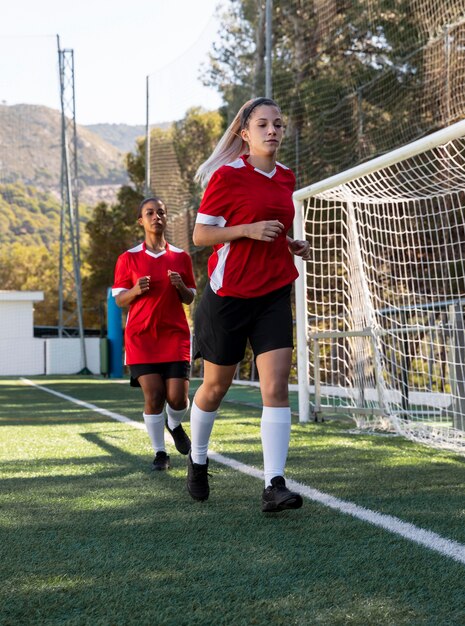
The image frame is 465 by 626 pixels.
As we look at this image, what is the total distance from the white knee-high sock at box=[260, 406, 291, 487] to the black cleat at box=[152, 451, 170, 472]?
1859 mm

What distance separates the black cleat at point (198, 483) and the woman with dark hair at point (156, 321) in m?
1.37

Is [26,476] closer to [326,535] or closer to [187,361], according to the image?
[187,361]

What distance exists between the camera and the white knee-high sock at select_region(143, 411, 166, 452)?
6590mm

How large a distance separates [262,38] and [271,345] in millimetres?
18424

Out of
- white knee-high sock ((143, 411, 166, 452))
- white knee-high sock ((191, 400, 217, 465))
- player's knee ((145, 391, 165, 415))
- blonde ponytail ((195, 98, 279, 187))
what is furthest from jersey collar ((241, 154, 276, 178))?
white knee-high sock ((143, 411, 166, 452))

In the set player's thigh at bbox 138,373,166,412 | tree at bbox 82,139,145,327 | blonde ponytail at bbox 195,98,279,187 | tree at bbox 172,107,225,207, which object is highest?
tree at bbox 82,139,145,327

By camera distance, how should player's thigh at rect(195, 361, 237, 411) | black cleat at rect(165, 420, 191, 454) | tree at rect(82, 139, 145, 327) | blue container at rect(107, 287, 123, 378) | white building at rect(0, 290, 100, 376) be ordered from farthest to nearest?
tree at rect(82, 139, 145, 327)
white building at rect(0, 290, 100, 376)
blue container at rect(107, 287, 123, 378)
black cleat at rect(165, 420, 191, 454)
player's thigh at rect(195, 361, 237, 411)

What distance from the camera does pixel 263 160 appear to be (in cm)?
482

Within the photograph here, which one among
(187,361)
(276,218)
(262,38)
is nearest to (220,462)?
(187,361)

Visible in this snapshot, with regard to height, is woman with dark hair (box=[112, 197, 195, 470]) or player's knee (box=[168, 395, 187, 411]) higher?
woman with dark hair (box=[112, 197, 195, 470])

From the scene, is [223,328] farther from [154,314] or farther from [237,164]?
[154,314]

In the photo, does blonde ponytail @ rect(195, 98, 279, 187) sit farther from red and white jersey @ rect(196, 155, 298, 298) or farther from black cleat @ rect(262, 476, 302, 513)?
black cleat @ rect(262, 476, 302, 513)

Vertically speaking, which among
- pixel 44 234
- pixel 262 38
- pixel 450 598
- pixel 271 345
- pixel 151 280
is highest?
pixel 44 234

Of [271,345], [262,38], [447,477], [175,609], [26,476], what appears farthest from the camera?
[262,38]
